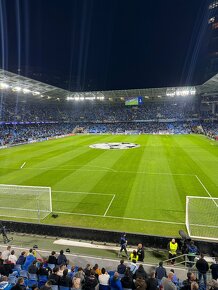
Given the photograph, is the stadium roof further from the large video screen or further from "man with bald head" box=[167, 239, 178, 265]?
"man with bald head" box=[167, 239, 178, 265]

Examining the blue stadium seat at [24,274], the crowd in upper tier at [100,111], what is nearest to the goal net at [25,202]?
the blue stadium seat at [24,274]

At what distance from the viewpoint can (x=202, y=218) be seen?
14.4 metres

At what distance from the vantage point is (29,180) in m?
22.8

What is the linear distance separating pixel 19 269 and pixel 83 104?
92.6 m

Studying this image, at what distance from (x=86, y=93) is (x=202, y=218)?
236ft

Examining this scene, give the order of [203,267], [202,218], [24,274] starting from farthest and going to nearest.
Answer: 1. [202,218]
2. [203,267]
3. [24,274]

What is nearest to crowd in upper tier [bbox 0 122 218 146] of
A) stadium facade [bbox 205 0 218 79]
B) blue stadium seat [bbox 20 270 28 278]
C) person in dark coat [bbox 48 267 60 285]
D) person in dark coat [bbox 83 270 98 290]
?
stadium facade [bbox 205 0 218 79]

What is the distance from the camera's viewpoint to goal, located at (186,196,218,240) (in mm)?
12716

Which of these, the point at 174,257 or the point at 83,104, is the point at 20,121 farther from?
the point at 174,257

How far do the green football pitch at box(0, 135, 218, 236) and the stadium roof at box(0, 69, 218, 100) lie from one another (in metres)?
25.2

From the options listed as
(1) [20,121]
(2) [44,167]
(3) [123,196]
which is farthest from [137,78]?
(3) [123,196]

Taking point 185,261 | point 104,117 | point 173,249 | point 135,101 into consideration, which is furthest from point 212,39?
point 185,261

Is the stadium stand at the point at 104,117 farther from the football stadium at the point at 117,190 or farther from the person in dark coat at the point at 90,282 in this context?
the person in dark coat at the point at 90,282

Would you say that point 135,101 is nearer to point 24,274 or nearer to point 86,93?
point 86,93
